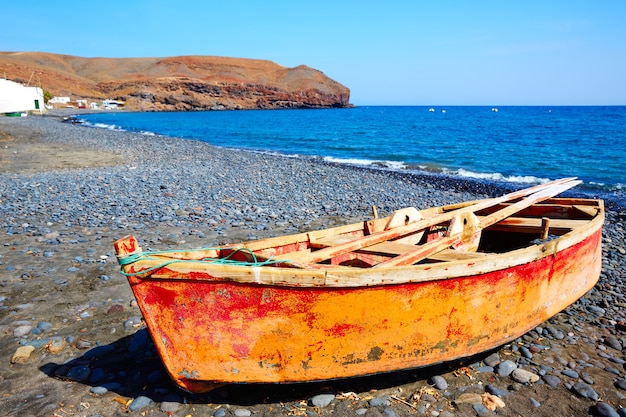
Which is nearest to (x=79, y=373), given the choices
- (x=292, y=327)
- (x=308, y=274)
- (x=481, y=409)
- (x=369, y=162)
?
(x=292, y=327)

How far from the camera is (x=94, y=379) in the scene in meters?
3.97

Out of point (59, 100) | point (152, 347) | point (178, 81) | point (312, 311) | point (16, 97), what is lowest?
point (152, 347)

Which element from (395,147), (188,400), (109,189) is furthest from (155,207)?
(395,147)

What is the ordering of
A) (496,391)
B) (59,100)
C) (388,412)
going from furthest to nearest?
(59,100)
(496,391)
(388,412)

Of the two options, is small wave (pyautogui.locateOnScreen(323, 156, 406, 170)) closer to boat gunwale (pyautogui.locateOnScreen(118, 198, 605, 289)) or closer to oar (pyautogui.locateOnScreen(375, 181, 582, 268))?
oar (pyautogui.locateOnScreen(375, 181, 582, 268))

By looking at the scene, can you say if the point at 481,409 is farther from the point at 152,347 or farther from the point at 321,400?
the point at 152,347

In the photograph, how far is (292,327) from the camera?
11.0 ft

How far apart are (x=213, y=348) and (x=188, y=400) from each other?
711 mm

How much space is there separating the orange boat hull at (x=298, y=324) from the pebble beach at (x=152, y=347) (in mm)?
390

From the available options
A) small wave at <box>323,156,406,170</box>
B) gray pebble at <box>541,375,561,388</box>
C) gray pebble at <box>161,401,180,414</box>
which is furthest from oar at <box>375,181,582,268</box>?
small wave at <box>323,156,406,170</box>

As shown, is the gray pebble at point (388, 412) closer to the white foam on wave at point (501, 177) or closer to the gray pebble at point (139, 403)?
the gray pebble at point (139, 403)

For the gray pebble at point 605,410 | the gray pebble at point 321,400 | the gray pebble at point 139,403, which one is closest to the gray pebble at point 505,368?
the gray pebble at point 605,410

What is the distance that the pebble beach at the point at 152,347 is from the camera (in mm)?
3717

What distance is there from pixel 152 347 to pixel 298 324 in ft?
7.01
